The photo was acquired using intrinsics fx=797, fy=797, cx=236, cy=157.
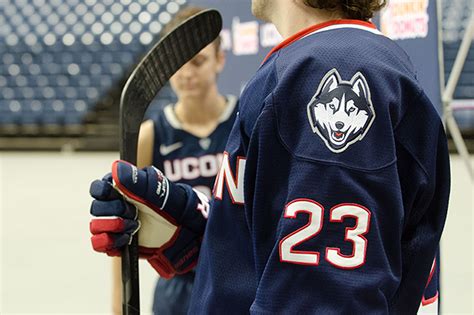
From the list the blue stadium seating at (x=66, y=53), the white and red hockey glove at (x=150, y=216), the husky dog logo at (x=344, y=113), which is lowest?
the blue stadium seating at (x=66, y=53)

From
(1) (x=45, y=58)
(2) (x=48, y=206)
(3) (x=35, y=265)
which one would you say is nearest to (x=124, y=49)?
(1) (x=45, y=58)

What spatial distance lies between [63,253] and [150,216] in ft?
11.3

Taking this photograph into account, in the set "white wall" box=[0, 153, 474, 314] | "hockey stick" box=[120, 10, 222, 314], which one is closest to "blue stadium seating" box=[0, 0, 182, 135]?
"white wall" box=[0, 153, 474, 314]

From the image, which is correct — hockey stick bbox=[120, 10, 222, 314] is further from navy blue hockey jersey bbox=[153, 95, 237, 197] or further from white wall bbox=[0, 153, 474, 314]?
white wall bbox=[0, 153, 474, 314]

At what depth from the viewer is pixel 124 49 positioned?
398 inches

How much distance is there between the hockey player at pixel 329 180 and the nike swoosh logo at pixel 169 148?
1141 mm

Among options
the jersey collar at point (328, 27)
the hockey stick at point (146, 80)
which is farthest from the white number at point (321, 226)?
the hockey stick at point (146, 80)

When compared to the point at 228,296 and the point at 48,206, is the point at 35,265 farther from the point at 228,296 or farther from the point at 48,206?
the point at 228,296

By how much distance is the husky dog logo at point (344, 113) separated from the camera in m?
1.01

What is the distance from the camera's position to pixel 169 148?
2.33 meters

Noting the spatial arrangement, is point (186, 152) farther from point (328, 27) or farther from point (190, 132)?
point (328, 27)

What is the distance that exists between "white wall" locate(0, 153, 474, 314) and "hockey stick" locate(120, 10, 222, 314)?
238 cm

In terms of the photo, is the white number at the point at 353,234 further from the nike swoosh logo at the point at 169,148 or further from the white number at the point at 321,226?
the nike swoosh logo at the point at 169,148

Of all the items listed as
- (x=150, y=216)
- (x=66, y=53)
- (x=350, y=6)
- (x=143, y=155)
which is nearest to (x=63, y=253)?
(x=143, y=155)
